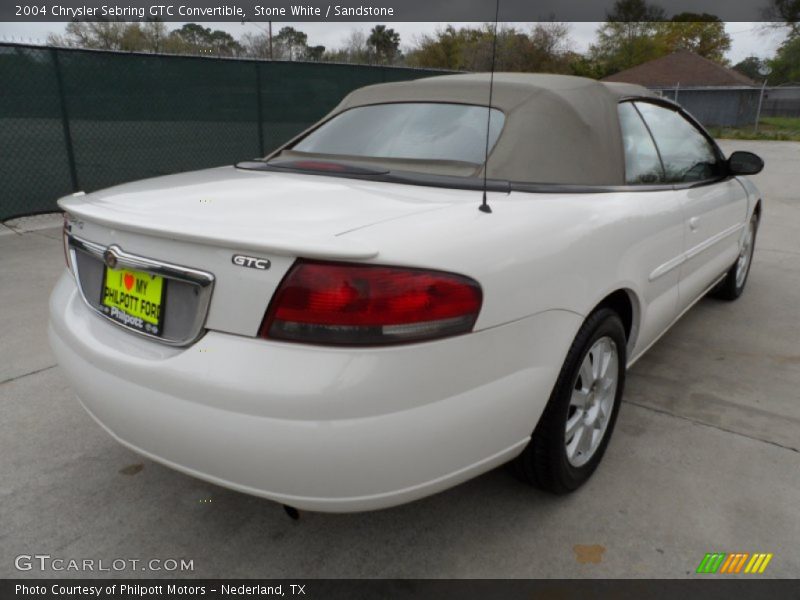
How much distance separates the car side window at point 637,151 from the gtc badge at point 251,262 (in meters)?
1.60

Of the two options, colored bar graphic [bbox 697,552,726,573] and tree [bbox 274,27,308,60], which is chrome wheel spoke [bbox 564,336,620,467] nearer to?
colored bar graphic [bbox 697,552,726,573]

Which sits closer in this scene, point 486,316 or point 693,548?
point 486,316

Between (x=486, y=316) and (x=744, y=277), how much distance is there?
12.9 feet

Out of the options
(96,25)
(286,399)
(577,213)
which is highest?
(96,25)

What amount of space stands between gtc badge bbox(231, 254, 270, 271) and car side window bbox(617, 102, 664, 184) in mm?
1598

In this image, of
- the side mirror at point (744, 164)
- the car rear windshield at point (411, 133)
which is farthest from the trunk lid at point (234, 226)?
the side mirror at point (744, 164)

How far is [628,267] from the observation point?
2252 mm

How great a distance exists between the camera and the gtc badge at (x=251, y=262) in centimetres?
150

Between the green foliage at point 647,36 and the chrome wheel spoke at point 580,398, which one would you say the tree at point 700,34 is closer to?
the green foliage at point 647,36

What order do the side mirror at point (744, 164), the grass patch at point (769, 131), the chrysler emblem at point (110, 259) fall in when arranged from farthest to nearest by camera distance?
the grass patch at point (769, 131), the side mirror at point (744, 164), the chrysler emblem at point (110, 259)

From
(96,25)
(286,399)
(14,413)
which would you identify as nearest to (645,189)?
(286,399)

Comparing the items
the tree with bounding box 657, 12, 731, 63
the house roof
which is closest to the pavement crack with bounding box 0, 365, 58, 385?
the house roof

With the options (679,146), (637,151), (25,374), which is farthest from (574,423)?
(25,374)

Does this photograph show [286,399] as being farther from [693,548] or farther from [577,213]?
[693,548]
